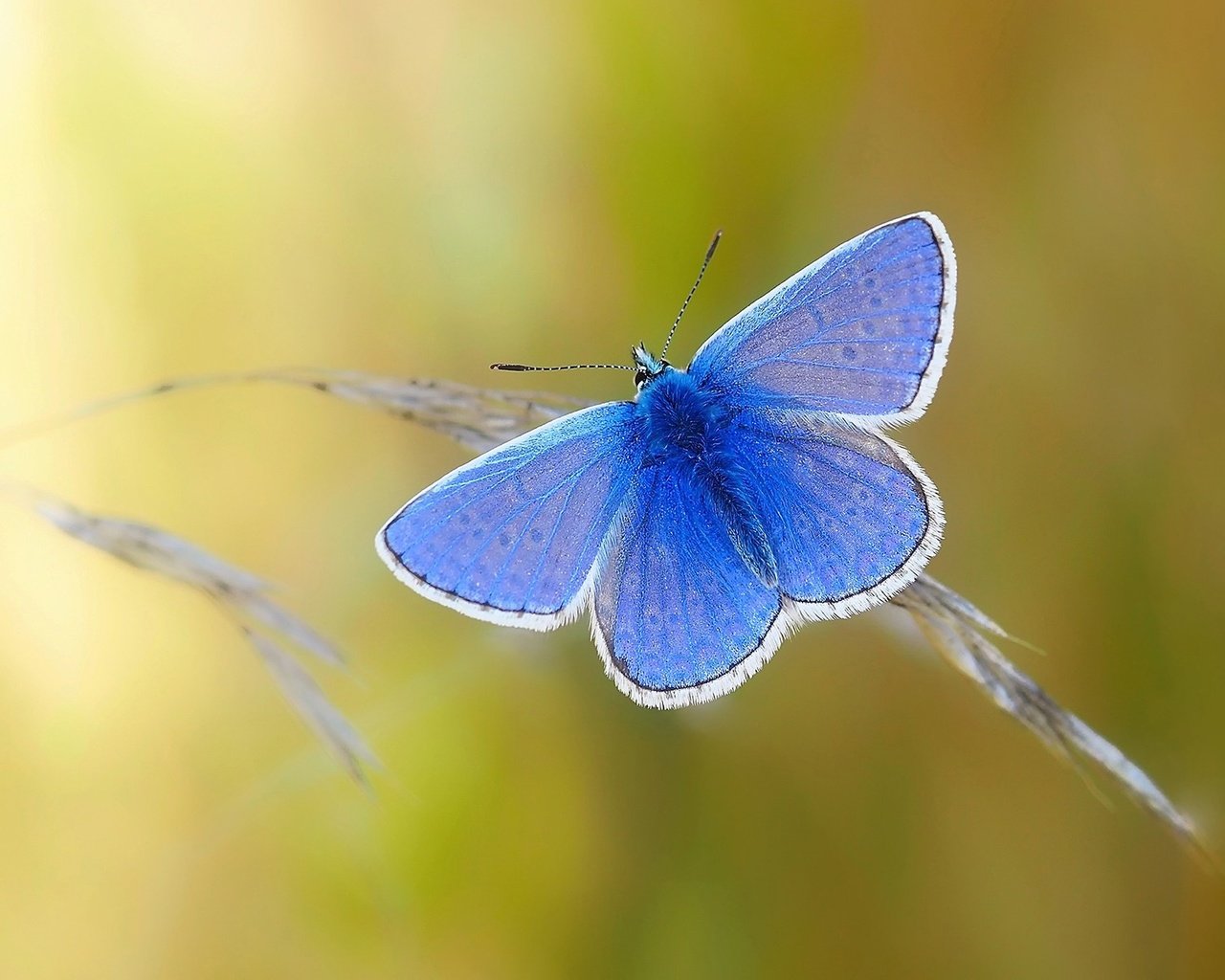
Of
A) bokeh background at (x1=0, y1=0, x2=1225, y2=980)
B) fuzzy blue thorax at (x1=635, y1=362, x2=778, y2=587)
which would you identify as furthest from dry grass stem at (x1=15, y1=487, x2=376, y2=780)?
fuzzy blue thorax at (x1=635, y1=362, x2=778, y2=587)

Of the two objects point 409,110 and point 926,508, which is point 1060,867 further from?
point 409,110

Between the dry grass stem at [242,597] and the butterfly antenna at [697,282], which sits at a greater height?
the butterfly antenna at [697,282]

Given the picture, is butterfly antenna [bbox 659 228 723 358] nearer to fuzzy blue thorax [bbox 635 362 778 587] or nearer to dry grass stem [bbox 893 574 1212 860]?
fuzzy blue thorax [bbox 635 362 778 587]

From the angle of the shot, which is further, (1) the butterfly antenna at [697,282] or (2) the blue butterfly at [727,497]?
(1) the butterfly antenna at [697,282]

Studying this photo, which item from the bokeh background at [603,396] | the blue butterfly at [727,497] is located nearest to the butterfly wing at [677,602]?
the blue butterfly at [727,497]

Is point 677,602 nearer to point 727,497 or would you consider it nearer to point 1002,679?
point 727,497

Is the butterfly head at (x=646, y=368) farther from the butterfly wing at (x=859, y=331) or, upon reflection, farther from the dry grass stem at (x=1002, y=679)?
the dry grass stem at (x=1002, y=679)

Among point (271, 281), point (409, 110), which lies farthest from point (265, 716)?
point (409, 110)

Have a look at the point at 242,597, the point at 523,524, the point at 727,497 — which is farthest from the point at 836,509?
the point at 242,597
